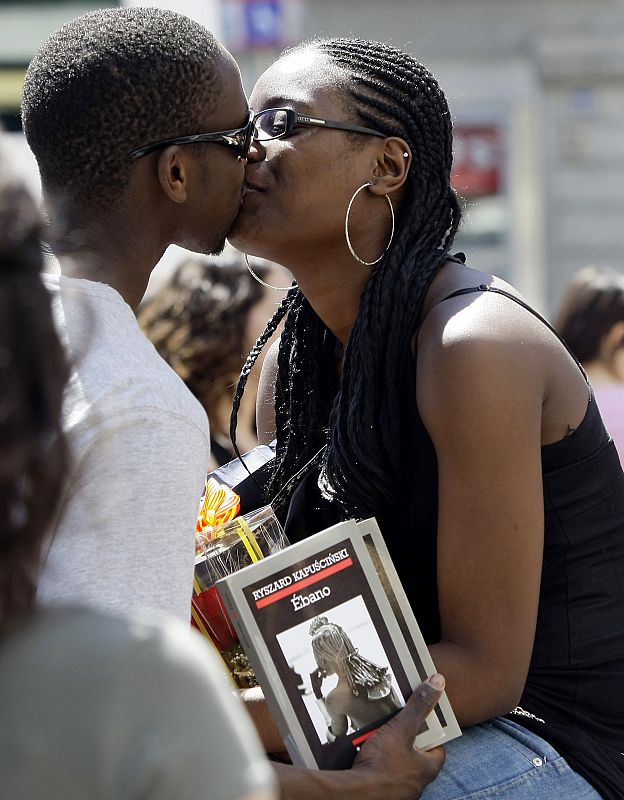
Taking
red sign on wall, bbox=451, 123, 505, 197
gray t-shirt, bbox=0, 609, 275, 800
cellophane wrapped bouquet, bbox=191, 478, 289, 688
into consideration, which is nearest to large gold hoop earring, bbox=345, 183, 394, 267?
cellophane wrapped bouquet, bbox=191, 478, 289, 688

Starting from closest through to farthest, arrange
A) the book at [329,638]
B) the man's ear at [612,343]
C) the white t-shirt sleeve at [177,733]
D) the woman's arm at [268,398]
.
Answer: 1. the white t-shirt sleeve at [177,733]
2. the book at [329,638]
3. the woman's arm at [268,398]
4. the man's ear at [612,343]

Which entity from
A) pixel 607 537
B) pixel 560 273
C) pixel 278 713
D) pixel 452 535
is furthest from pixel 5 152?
pixel 560 273

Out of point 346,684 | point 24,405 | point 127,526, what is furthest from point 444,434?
point 24,405

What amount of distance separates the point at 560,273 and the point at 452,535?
11657mm

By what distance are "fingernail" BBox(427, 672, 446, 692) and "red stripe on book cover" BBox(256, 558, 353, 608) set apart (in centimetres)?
23

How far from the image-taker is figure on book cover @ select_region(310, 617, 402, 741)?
1866 mm

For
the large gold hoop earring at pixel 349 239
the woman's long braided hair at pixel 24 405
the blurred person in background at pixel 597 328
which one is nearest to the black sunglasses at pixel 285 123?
the large gold hoop earring at pixel 349 239

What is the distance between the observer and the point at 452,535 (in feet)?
6.81

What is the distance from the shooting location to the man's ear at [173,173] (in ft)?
6.47

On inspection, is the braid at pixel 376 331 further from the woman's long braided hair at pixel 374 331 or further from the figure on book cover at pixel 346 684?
the figure on book cover at pixel 346 684

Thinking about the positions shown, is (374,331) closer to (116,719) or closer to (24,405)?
(24,405)

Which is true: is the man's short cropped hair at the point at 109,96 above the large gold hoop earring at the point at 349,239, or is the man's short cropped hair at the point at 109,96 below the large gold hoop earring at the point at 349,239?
above

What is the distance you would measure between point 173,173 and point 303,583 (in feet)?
2.31

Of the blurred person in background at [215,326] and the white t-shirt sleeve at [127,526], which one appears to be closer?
the white t-shirt sleeve at [127,526]
